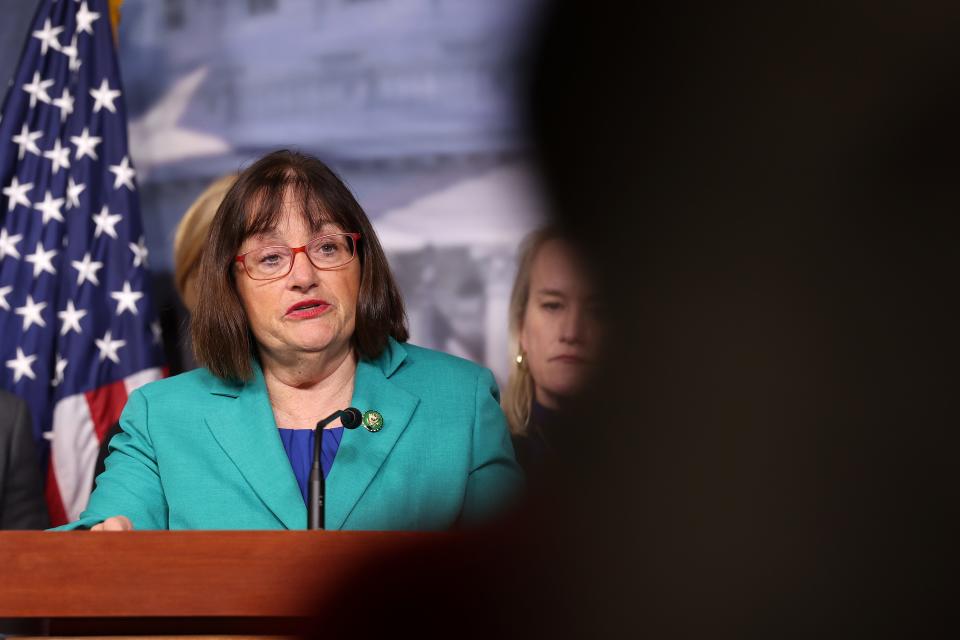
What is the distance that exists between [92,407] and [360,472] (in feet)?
8.38

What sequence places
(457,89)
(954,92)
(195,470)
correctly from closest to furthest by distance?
(954,92) < (195,470) < (457,89)

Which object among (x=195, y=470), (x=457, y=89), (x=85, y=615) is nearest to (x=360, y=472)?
(x=195, y=470)

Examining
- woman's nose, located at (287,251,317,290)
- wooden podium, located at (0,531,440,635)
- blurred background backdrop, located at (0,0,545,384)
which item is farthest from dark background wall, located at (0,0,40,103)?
wooden podium, located at (0,531,440,635)

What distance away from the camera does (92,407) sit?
4.39 meters

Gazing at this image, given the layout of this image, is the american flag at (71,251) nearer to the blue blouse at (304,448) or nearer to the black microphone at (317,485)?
the blue blouse at (304,448)

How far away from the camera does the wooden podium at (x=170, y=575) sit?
4.48 feet

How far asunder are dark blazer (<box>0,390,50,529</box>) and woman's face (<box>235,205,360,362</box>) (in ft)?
5.56

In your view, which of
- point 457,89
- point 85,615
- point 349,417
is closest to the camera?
point 85,615

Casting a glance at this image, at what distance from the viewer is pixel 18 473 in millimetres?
3793

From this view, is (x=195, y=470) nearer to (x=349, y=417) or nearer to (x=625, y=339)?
(x=349, y=417)

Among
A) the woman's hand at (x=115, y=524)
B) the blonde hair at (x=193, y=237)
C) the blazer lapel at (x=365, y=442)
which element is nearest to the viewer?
the woman's hand at (x=115, y=524)

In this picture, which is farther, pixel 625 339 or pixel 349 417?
pixel 349 417

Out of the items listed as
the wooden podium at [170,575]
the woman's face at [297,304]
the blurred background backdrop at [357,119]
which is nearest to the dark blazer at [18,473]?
the blurred background backdrop at [357,119]

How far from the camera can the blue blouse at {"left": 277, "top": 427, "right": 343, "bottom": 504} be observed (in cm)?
237
